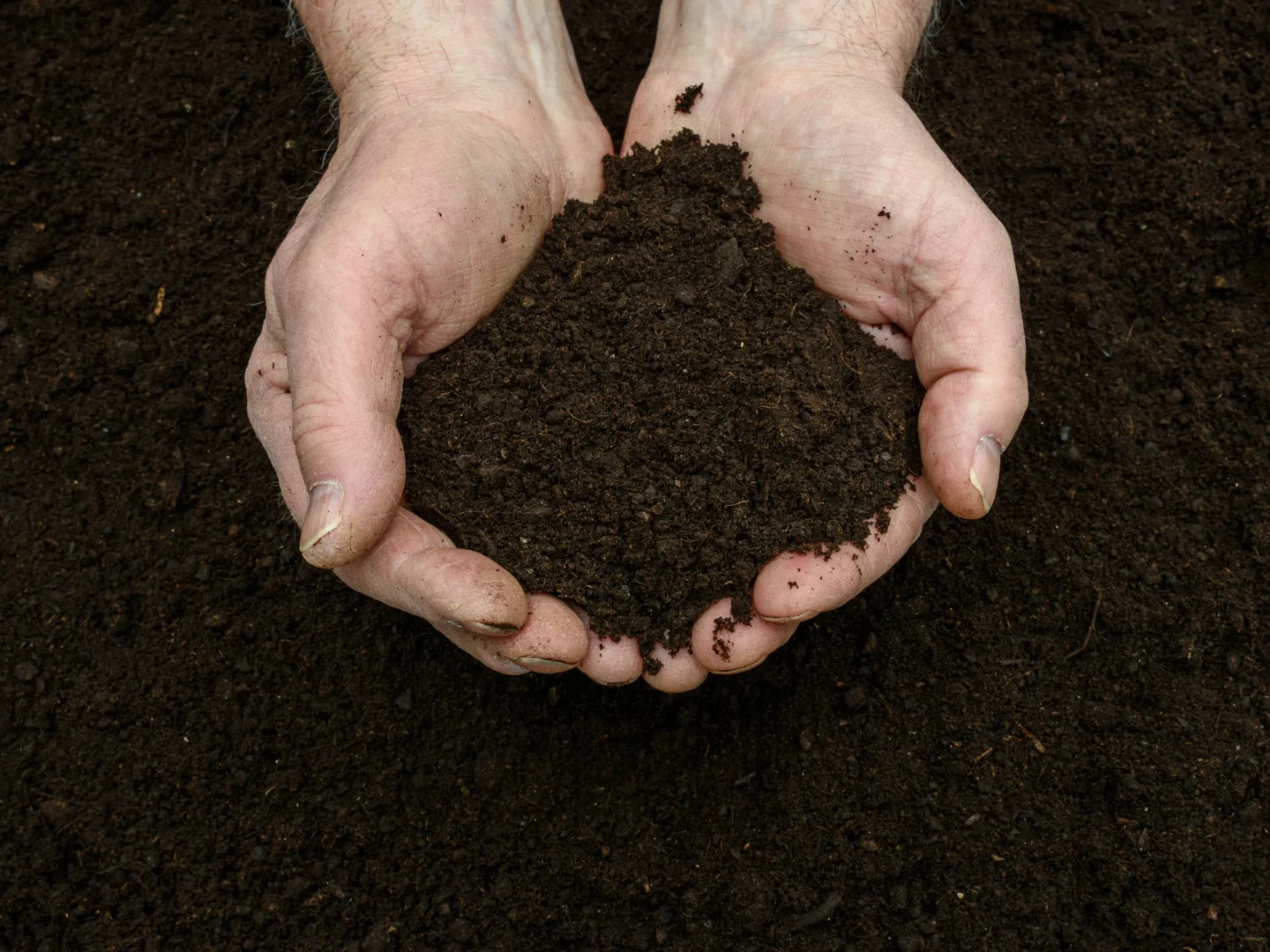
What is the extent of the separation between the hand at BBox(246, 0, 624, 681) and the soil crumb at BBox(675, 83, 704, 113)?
23cm

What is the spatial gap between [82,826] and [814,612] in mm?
1876

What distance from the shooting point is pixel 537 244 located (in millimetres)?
2564

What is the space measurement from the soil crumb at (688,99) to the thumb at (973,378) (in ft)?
3.03

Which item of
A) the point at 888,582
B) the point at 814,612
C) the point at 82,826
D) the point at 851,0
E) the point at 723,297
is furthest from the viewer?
the point at 851,0

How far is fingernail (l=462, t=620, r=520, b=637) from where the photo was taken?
6.53ft

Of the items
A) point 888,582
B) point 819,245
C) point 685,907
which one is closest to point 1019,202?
point 819,245

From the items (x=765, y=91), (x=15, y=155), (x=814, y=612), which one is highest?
(x=765, y=91)

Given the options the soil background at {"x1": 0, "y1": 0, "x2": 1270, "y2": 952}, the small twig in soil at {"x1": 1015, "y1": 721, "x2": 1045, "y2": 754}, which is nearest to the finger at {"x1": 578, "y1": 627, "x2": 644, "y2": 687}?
the soil background at {"x1": 0, "y1": 0, "x2": 1270, "y2": 952}

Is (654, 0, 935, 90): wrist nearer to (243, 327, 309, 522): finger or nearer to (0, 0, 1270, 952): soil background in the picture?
(0, 0, 1270, 952): soil background

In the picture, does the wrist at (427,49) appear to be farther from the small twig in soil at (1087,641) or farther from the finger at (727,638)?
the small twig in soil at (1087,641)

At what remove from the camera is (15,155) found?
307 centimetres

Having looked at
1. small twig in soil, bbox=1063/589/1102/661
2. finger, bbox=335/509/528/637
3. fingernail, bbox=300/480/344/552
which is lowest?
small twig in soil, bbox=1063/589/1102/661

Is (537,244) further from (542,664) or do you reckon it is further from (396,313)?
(542,664)

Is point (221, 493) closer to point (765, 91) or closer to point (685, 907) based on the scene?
point (685, 907)
